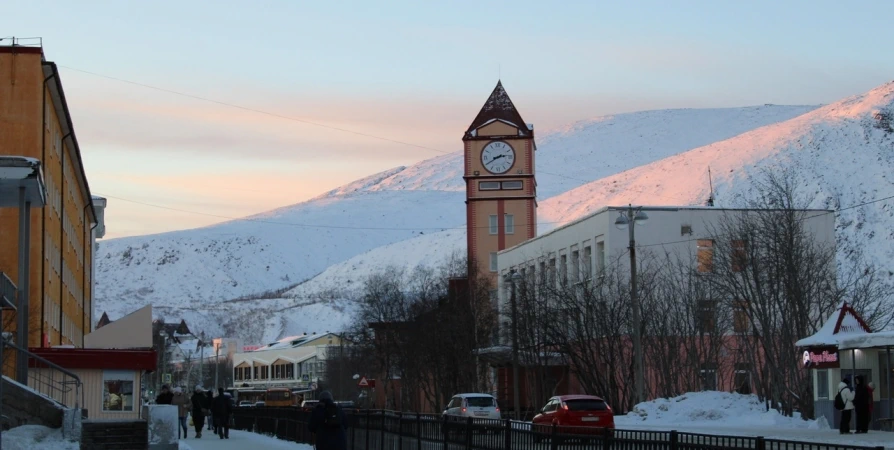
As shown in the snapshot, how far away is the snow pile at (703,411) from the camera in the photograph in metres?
43.5

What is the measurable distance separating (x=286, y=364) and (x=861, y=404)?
478 ft

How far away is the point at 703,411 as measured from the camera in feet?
147

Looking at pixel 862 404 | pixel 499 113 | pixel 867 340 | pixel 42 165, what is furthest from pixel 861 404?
pixel 499 113

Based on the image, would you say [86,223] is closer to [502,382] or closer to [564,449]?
[502,382]

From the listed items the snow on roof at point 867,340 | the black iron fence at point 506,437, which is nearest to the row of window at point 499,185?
the black iron fence at point 506,437

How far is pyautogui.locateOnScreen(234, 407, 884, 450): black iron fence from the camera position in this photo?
15.4m

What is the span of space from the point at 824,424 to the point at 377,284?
58.1 metres

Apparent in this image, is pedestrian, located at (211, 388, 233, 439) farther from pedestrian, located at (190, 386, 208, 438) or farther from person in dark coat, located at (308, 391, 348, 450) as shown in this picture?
person in dark coat, located at (308, 391, 348, 450)

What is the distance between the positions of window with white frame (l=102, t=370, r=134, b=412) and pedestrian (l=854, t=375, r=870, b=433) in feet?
60.9

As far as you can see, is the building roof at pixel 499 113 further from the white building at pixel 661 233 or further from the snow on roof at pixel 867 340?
the snow on roof at pixel 867 340

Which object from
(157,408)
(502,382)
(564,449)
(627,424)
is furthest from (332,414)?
(502,382)

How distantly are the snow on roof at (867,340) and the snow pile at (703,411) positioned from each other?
8.36 m

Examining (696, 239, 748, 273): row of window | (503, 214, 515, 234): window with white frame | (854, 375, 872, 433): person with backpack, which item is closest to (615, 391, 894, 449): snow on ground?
(854, 375, 872, 433): person with backpack

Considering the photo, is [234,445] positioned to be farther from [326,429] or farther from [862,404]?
[862,404]
